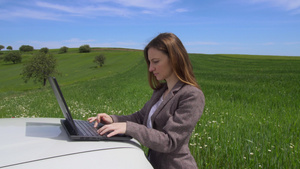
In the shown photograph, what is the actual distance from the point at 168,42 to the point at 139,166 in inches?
39.0

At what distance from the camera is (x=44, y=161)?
1.19 m

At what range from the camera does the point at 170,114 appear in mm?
1923

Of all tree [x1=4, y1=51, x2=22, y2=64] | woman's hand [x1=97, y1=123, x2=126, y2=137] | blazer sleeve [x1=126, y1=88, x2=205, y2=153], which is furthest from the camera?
tree [x1=4, y1=51, x2=22, y2=64]

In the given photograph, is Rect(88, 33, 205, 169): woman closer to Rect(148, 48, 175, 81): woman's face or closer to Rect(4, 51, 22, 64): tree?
Rect(148, 48, 175, 81): woman's face

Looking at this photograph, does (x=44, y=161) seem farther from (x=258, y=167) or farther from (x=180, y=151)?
(x=258, y=167)

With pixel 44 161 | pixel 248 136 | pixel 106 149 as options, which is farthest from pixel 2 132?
pixel 248 136

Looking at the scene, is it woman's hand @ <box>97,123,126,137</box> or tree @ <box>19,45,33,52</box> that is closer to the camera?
woman's hand @ <box>97,123,126,137</box>

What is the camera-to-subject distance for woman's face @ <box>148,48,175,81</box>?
2043mm

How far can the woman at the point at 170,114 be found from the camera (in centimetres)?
175

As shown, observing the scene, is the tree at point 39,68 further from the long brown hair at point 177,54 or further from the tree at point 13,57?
the tree at point 13,57

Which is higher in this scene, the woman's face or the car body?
the woman's face

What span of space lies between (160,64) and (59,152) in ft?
3.46

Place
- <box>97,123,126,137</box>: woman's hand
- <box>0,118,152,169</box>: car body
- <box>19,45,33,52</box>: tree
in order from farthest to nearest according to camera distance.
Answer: <box>19,45,33,52</box>: tree → <box>97,123,126,137</box>: woman's hand → <box>0,118,152,169</box>: car body

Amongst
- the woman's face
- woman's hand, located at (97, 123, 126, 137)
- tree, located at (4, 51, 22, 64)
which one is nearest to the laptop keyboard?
woman's hand, located at (97, 123, 126, 137)
